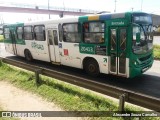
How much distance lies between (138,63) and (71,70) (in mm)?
4474

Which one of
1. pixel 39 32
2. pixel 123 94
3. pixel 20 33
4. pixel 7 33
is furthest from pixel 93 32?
pixel 7 33

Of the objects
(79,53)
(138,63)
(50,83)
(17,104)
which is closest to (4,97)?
(17,104)

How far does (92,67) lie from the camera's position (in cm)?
1007

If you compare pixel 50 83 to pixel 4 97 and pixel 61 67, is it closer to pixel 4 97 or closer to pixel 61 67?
pixel 4 97

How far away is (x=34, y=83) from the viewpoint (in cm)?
940

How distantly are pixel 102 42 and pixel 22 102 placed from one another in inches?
170

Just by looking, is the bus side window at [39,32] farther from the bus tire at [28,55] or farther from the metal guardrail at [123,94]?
the metal guardrail at [123,94]

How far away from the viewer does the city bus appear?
8312 mm

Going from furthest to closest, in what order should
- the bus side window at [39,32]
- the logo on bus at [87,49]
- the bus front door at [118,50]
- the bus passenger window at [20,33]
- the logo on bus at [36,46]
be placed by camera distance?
the bus passenger window at [20,33] → the logo on bus at [36,46] → the bus side window at [39,32] → the logo on bus at [87,49] → the bus front door at [118,50]

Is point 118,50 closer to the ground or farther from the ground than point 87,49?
farther from the ground

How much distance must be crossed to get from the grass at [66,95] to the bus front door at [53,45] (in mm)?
2145

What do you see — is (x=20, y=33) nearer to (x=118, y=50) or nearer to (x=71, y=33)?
(x=71, y=33)

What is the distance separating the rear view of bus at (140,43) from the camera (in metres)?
8.27

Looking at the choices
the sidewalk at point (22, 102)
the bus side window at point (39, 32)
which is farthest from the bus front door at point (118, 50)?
the bus side window at point (39, 32)
